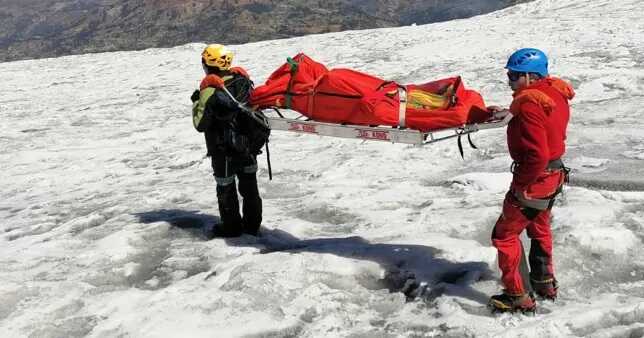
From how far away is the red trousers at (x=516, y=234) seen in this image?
14.6 feet

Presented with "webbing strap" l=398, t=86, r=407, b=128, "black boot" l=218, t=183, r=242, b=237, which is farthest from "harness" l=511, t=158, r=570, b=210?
"black boot" l=218, t=183, r=242, b=237

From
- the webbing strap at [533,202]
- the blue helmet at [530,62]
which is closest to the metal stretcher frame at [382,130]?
the blue helmet at [530,62]

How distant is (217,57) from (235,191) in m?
1.52

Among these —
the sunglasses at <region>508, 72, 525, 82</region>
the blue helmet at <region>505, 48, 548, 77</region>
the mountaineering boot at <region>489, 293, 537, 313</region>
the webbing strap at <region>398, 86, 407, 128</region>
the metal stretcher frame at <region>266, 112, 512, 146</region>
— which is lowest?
the mountaineering boot at <region>489, 293, 537, 313</region>

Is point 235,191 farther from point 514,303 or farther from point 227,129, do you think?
point 514,303

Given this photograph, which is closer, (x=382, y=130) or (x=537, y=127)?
(x=537, y=127)

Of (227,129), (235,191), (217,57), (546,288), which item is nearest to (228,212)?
(235,191)

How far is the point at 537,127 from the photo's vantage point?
4082 millimetres

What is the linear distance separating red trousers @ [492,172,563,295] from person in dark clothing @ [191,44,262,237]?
284 cm

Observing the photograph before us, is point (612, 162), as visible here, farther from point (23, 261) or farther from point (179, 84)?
point (179, 84)

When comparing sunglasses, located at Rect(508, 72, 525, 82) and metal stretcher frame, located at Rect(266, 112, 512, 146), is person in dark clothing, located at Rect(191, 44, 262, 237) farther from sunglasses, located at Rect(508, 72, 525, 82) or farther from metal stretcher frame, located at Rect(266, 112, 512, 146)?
sunglasses, located at Rect(508, 72, 525, 82)

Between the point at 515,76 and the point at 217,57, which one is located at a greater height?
the point at 217,57

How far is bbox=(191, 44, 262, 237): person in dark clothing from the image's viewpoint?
6.02 meters

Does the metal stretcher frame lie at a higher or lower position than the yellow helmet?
lower
